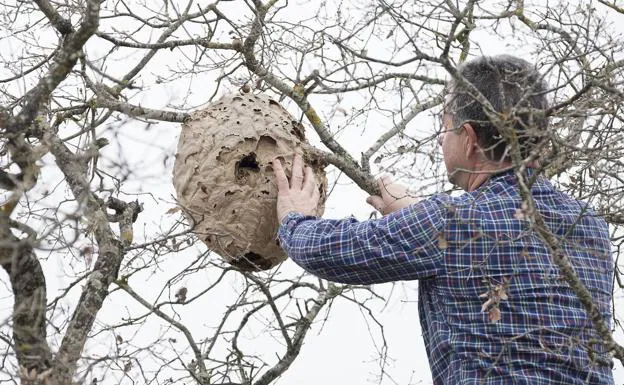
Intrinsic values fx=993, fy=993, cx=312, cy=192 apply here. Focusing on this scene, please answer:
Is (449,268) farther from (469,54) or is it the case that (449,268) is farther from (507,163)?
(469,54)

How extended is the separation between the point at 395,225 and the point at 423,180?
14.9 inches

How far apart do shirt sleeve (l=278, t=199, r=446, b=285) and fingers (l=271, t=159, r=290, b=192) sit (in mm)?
410

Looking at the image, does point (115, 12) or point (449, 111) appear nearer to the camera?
point (449, 111)

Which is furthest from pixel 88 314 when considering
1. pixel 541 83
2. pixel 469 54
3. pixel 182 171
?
pixel 469 54

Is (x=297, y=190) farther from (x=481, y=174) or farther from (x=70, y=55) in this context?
(x=70, y=55)

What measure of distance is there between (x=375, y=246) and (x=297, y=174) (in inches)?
30.7

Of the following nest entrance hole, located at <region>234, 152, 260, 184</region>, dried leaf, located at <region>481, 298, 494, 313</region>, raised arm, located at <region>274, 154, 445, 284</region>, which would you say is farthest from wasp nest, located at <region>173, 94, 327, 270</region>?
dried leaf, located at <region>481, 298, 494, 313</region>

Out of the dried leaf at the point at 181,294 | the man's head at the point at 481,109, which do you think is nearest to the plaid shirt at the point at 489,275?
the man's head at the point at 481,109

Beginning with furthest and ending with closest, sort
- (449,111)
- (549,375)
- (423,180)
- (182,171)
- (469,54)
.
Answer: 1. (469,54)
2. (182,171)
3. (423,180)
4. (449,111)
5. (549,375)

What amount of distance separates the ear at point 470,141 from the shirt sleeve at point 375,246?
25cm

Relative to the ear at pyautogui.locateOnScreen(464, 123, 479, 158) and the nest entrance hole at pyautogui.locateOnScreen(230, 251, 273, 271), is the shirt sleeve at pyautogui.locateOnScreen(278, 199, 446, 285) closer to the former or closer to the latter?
the ear at pyautogui.locateOnScreen(464, 123, 479, 158)

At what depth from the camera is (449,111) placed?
3402mm

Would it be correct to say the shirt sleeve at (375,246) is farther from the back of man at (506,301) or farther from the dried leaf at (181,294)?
the dried leaf at (181,294)

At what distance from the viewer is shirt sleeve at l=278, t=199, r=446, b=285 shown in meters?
3.30
